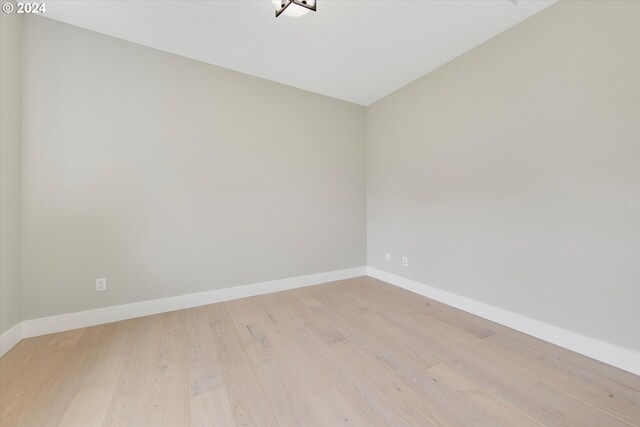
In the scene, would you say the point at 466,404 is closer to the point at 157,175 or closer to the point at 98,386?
the point at 98,386

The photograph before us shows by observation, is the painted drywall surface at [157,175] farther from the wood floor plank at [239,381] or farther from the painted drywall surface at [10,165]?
the wood floor plank at [239,381]

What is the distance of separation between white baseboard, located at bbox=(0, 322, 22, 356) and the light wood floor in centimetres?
5

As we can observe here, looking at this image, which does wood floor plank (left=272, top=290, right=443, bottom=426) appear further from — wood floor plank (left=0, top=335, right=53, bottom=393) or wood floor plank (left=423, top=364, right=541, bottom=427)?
wood floor plank (left=0, top=335, right=53, bottom=393)

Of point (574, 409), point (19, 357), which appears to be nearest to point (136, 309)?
point (19, 357)

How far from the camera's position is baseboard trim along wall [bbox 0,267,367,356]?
6.09 feet

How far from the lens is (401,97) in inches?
120

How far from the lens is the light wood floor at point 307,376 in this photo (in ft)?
3.91

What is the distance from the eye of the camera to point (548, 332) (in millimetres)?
1831

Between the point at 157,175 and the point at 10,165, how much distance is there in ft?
2.91

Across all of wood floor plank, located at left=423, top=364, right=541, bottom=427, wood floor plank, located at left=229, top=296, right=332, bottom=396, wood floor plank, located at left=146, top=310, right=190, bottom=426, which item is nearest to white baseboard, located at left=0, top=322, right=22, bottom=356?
wood floor plank, located at left=146, top=310, right=190, bottom=426

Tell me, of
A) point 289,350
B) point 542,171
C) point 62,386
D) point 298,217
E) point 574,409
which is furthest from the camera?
point 298,217

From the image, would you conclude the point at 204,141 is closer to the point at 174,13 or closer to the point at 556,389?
the point at 174,13

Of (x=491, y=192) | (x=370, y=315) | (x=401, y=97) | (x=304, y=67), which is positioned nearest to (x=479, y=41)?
(x=401, y=97)

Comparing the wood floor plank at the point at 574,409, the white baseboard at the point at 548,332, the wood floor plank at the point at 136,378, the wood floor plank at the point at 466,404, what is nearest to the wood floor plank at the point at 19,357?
the wood floor plank at the point at 136,378
